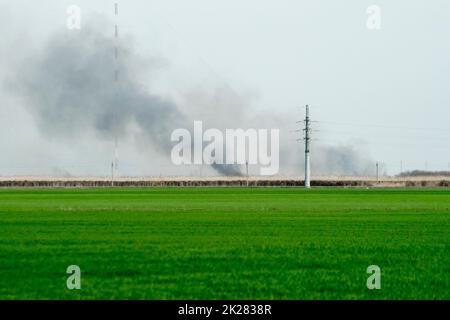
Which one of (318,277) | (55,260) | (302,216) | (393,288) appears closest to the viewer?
(393,288)

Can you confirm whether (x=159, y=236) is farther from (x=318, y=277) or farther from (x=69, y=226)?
(x=318, y=277)

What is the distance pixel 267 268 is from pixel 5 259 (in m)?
7.62

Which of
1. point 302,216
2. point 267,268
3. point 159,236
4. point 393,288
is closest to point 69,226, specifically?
point 159,236

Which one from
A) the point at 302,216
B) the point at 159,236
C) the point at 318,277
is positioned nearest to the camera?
the point at 318,277

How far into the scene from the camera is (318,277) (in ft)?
66.9

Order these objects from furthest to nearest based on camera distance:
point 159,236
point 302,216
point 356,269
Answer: point 302,216 → point 159,236 → point 356,269

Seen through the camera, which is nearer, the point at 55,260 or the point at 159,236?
the point at 55,260

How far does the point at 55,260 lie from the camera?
23.8m

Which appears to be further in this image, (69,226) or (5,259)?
(69,226)

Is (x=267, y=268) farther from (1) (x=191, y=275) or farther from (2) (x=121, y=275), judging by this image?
(2) (x=121, y=275)

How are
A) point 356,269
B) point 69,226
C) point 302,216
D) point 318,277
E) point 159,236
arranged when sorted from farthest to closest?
point 302,216 < point 69,226 < point 159,236 < point 356,269 < point 318,277

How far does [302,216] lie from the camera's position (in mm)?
48812

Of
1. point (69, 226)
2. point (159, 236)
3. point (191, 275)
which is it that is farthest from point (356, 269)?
point (69, 226)
